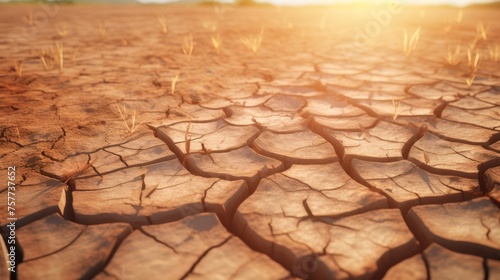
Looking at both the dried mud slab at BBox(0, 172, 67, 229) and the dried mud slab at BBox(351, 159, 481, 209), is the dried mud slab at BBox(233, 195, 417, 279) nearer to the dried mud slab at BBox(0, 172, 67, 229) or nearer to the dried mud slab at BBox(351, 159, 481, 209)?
the dried mud slab at BBox(351, 159, 481, 209)

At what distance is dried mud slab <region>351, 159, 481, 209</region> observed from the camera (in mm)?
1315

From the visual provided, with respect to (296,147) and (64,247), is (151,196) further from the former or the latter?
(296,147)

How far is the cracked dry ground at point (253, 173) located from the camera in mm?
1071

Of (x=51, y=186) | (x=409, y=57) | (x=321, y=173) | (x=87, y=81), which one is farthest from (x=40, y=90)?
(x=409, y=57)

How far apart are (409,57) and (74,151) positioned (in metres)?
3.25

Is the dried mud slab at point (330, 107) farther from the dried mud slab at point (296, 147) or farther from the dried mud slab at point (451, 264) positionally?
the dried mud slab at point (451, 264)

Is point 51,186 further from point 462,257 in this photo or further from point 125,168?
point 462,257

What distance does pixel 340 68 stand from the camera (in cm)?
315

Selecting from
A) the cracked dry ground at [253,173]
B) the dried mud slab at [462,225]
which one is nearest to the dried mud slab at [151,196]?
the cracked dry ground at [253,173]

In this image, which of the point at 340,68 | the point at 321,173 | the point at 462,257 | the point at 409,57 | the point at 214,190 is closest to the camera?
the point at 462,257

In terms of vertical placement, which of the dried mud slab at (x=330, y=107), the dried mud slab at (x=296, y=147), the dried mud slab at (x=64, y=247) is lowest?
the dried mud slab at (x=64, y=247)

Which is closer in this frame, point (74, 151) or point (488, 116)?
point (74, 151)

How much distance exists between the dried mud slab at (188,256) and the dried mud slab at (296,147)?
1.83 ft

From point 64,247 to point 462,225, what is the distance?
4.37ft
